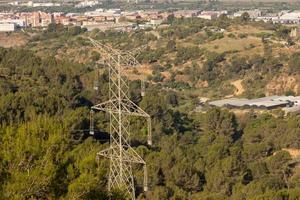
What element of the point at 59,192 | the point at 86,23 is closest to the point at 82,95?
the point at 59,192

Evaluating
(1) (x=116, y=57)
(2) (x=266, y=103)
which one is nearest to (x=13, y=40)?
(2) (x=266, y=103)

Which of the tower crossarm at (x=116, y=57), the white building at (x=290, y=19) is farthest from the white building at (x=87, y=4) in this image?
the tower crossarm at (x=116, y=57)

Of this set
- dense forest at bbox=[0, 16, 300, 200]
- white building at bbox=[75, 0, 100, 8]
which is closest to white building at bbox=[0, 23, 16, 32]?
dense forest at bbox=[0, 16, 300, 200]

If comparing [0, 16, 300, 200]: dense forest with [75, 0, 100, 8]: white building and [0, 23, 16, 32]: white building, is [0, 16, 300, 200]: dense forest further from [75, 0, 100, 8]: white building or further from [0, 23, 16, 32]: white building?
[75, 0, 100, 8]: white building

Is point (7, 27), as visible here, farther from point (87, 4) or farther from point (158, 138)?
point (158, 138)

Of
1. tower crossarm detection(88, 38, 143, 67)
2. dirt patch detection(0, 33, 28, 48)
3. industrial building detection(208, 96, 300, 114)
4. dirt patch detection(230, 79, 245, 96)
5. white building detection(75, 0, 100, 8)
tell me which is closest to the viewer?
tower crossarm detection(88, 38, 143, 67)
